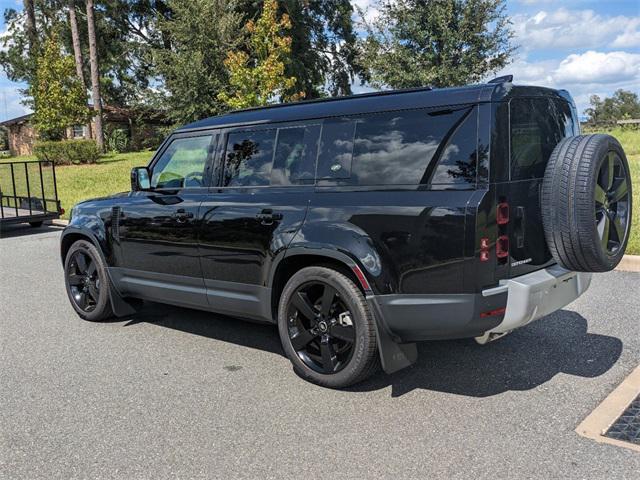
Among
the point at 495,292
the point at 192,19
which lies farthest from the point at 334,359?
the point at 192,19

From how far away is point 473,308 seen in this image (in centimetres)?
334

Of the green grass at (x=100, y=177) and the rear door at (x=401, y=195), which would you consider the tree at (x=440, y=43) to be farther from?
the rear door at (x=401, y=195)

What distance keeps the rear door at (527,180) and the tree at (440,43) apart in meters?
21.8

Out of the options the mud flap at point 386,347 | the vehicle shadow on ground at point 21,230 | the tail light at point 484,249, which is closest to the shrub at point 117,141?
the vehicle shadow on ground at point 21,230

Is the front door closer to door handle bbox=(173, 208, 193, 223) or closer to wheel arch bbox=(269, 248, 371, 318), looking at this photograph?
door handle bbox=(173, 208, 193, 223)

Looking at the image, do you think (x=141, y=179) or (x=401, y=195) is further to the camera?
(x=141, y=179)

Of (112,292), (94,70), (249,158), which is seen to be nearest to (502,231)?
(249,158)

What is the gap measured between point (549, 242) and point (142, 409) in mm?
2785

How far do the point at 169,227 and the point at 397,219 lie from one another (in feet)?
7.23

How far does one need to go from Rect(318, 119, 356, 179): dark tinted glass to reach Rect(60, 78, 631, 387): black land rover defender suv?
0.03 feet

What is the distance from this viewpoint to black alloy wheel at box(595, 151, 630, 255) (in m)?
3.63

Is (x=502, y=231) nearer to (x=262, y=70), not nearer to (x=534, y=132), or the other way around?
(x=534, y=132)

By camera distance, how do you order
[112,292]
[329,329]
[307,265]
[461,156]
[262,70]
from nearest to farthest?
[461,156] → [329,329] → [307,265] → [112,292] → [262,70]

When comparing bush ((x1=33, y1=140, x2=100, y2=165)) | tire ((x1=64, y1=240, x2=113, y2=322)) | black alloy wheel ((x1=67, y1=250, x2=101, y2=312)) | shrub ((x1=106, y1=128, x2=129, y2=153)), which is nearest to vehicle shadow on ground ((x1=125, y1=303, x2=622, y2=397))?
tire ((x1=64, y1=240, x2=113, y2=322))
